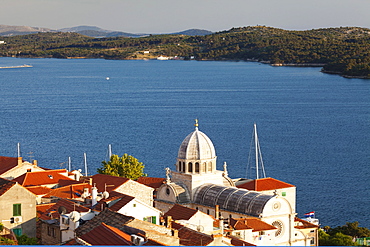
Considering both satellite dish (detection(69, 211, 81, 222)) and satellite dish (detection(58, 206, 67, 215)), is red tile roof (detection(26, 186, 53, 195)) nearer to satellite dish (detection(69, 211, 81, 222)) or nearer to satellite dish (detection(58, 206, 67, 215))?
satellite dish (detection(58, 206, 67, 215))

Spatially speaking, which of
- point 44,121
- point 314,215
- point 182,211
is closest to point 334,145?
point 314,215

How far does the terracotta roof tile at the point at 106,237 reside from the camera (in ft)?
51.0

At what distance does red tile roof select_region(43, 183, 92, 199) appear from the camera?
29052 mm

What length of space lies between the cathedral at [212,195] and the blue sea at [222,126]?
1023 centimetres

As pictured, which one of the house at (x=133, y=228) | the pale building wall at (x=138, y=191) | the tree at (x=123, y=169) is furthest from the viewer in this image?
the tree at (x=123, y=169)

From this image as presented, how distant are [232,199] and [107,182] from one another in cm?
628

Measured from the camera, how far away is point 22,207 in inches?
906

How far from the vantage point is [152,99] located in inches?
4070

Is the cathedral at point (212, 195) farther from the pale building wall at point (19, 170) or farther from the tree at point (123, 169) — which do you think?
the tree at point (123, 169)

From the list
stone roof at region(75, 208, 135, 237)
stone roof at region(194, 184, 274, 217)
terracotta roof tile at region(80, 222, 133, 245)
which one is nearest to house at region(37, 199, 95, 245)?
stone roof at region(75, 208, 135, 237)

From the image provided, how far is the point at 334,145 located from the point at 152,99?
4371cm

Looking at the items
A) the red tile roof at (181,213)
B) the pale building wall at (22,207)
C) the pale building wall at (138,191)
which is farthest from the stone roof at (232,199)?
the pale building wall at (22,207)

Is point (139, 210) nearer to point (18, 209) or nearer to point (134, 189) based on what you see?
point (18, 209)

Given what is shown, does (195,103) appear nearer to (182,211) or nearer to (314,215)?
(314,215)
